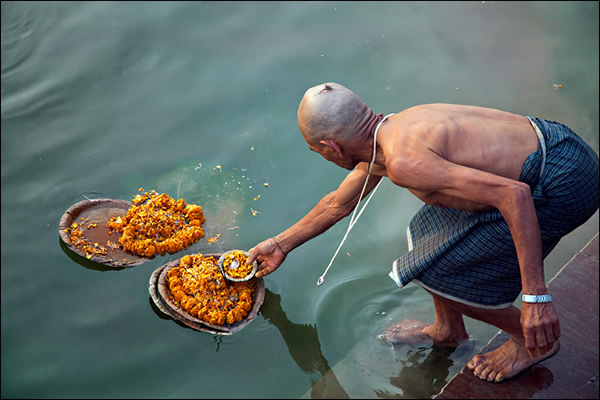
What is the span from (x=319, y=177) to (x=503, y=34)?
279cm

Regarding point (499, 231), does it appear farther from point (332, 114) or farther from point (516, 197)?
point (332, 114)

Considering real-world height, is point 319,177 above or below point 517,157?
below

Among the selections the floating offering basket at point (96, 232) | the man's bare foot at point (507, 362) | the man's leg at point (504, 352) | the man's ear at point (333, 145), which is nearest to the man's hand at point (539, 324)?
the man's leg at point (504, 352)

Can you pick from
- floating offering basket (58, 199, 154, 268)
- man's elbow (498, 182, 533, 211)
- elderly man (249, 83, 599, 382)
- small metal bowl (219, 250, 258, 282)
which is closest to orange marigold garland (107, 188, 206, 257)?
floating offering basket (58, 199, 154, 268)

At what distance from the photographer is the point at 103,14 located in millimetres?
5469

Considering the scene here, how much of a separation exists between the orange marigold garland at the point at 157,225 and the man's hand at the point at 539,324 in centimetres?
221

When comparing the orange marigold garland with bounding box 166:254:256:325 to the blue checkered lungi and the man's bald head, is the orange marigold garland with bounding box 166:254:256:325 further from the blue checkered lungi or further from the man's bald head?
the man's bald head

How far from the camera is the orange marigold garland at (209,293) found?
10.4ft

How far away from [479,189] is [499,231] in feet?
1.28

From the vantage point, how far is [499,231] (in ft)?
8.45

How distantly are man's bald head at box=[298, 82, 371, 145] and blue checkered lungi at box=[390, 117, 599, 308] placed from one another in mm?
725

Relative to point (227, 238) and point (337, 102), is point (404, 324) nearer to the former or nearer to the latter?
point (227, 238)

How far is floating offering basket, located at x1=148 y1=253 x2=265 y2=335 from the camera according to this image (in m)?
3.17

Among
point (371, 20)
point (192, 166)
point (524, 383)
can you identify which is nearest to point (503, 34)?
point (371, 20)
